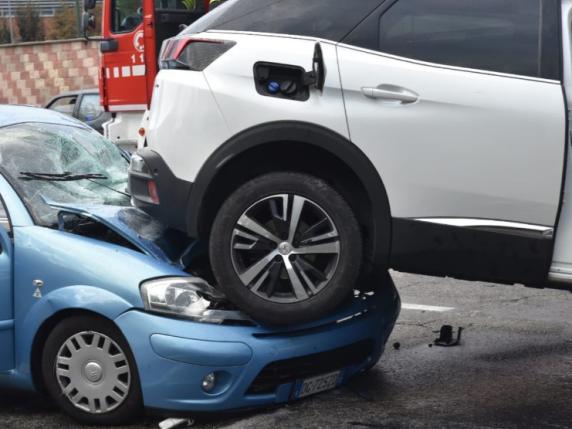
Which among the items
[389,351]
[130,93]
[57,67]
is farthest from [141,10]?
[57,67]

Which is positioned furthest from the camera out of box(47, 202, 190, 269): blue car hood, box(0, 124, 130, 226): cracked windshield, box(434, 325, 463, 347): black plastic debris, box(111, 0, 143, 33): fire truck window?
box(111, 0, 143, 33): fire truck window

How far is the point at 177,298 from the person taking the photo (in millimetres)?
4555

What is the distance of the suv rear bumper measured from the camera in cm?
474

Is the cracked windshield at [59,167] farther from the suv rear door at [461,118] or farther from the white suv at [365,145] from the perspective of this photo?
the suv rear door at [461,118]

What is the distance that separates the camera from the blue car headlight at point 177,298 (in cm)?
451

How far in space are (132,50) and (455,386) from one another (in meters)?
7.97

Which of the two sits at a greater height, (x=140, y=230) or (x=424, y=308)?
(x=140, y=230)

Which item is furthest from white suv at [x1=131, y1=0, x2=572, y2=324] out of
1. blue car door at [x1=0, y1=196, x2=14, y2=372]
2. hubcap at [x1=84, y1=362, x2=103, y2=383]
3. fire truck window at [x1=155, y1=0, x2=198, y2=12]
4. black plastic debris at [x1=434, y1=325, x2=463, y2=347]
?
fire truck window at [x1=155, y1=0, x2=198, y2=12]

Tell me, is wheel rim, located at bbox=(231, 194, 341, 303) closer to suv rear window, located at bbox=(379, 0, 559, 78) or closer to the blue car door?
suv rear window, located at bbox=(379, 0, 559, 78)

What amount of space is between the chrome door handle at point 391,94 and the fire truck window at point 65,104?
491 inches

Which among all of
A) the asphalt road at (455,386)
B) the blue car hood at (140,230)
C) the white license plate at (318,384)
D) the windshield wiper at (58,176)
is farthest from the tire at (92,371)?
the windshield wiper at (58,176)

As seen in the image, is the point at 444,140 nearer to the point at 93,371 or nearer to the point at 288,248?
the point at 288,248

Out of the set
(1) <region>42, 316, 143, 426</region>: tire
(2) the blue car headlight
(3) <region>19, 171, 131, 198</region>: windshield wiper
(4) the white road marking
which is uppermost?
(3) <region>19, 171, 131, 198</region>: windshield wiper

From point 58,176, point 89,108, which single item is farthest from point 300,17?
point 89,108
